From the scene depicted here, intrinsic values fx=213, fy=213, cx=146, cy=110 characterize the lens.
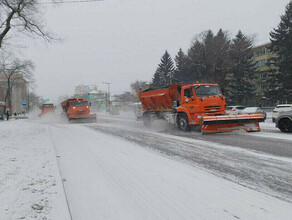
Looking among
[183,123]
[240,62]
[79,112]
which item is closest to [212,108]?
[183,123]

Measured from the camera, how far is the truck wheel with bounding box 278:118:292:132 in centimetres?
1039

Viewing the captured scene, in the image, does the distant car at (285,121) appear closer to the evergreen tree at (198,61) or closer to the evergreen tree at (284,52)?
the evergreen tree at (198,61)

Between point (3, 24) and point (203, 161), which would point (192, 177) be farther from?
point (3, 24)

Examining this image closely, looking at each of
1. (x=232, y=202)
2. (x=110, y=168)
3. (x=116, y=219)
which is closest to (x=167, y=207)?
(x=116, y=219)

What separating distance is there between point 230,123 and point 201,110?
1.51 m

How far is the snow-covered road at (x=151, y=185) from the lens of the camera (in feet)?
9.86

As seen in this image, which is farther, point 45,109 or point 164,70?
point 164,70

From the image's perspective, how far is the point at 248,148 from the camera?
276 inches

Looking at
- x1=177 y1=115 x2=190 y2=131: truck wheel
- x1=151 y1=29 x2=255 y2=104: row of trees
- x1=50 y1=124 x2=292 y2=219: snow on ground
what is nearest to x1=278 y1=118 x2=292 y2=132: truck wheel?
x1=177 y1=115 x2=190 y2=131: truck wheel

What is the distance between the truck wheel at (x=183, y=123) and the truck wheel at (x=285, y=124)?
4.57 meters

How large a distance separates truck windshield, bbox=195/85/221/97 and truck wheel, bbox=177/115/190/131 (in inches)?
58.3

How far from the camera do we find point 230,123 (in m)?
10.2

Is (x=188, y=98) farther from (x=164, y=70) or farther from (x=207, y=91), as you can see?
(x=164, y=70)

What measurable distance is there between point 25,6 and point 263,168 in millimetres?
17607
